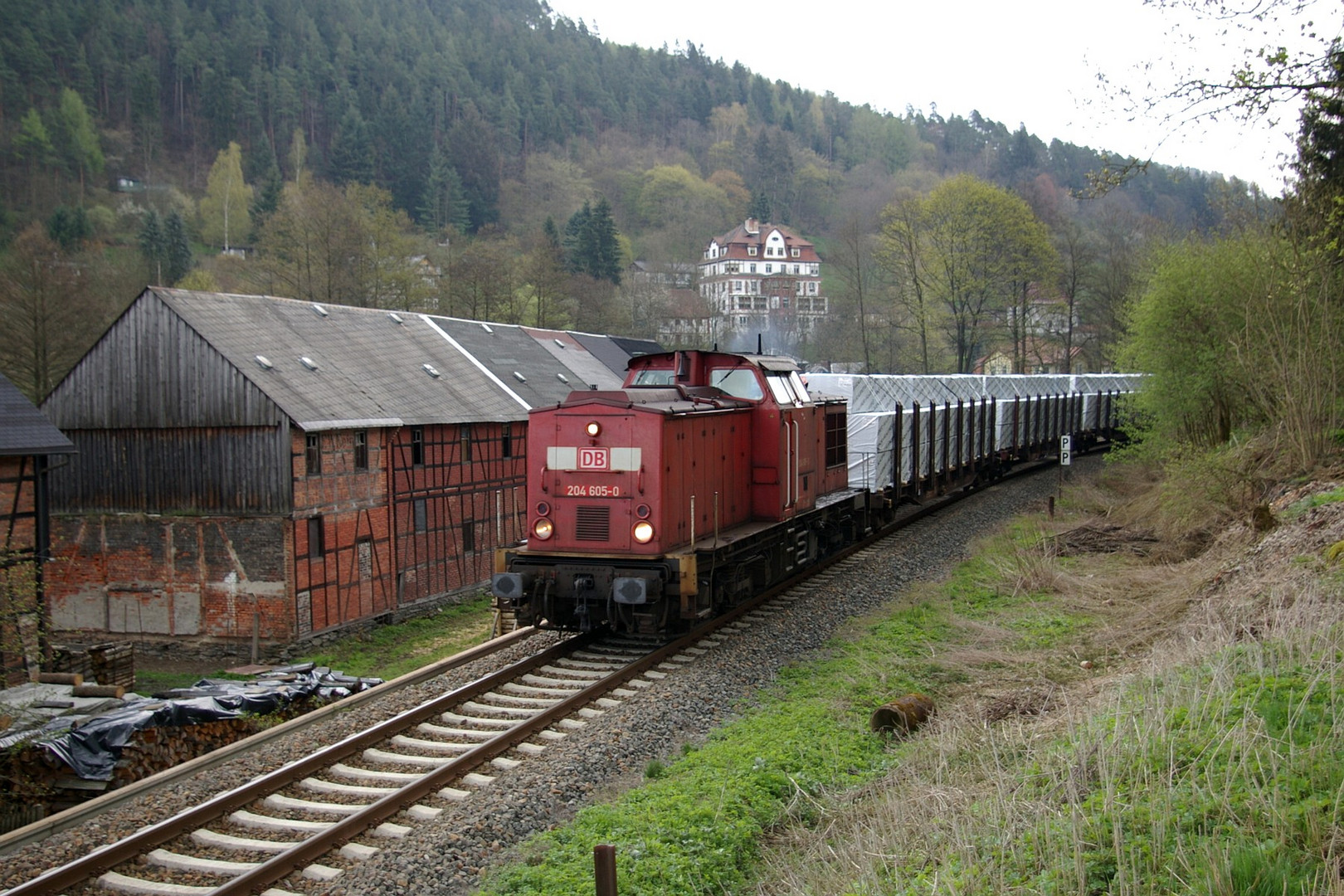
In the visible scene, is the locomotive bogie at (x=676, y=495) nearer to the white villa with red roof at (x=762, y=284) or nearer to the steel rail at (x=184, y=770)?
the steel rail at (x=184, y=770)

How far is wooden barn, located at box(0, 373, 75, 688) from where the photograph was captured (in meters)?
15.1

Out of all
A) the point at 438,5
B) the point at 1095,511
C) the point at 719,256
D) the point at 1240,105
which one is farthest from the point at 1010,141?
the point at 1240,105

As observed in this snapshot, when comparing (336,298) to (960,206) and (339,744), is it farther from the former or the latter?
A: (339,744)

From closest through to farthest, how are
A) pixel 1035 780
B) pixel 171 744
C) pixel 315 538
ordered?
pixel 1035 780 → pixel 171 744 → pixel 315 538

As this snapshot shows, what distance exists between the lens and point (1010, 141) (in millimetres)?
131625

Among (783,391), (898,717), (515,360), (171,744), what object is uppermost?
(515,360)

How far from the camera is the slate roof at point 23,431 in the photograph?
15.6m

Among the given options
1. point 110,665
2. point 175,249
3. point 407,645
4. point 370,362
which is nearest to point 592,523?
point 110,665

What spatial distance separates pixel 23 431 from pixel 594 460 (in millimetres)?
10708

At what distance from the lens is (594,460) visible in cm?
1177

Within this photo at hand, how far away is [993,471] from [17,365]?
1187 inches

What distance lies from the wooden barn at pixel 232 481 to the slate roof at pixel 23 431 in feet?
13.4

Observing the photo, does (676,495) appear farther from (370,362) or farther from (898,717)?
(370,362)

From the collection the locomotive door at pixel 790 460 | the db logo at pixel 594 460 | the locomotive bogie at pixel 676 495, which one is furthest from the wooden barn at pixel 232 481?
the locomotive door at pixel 790 460
